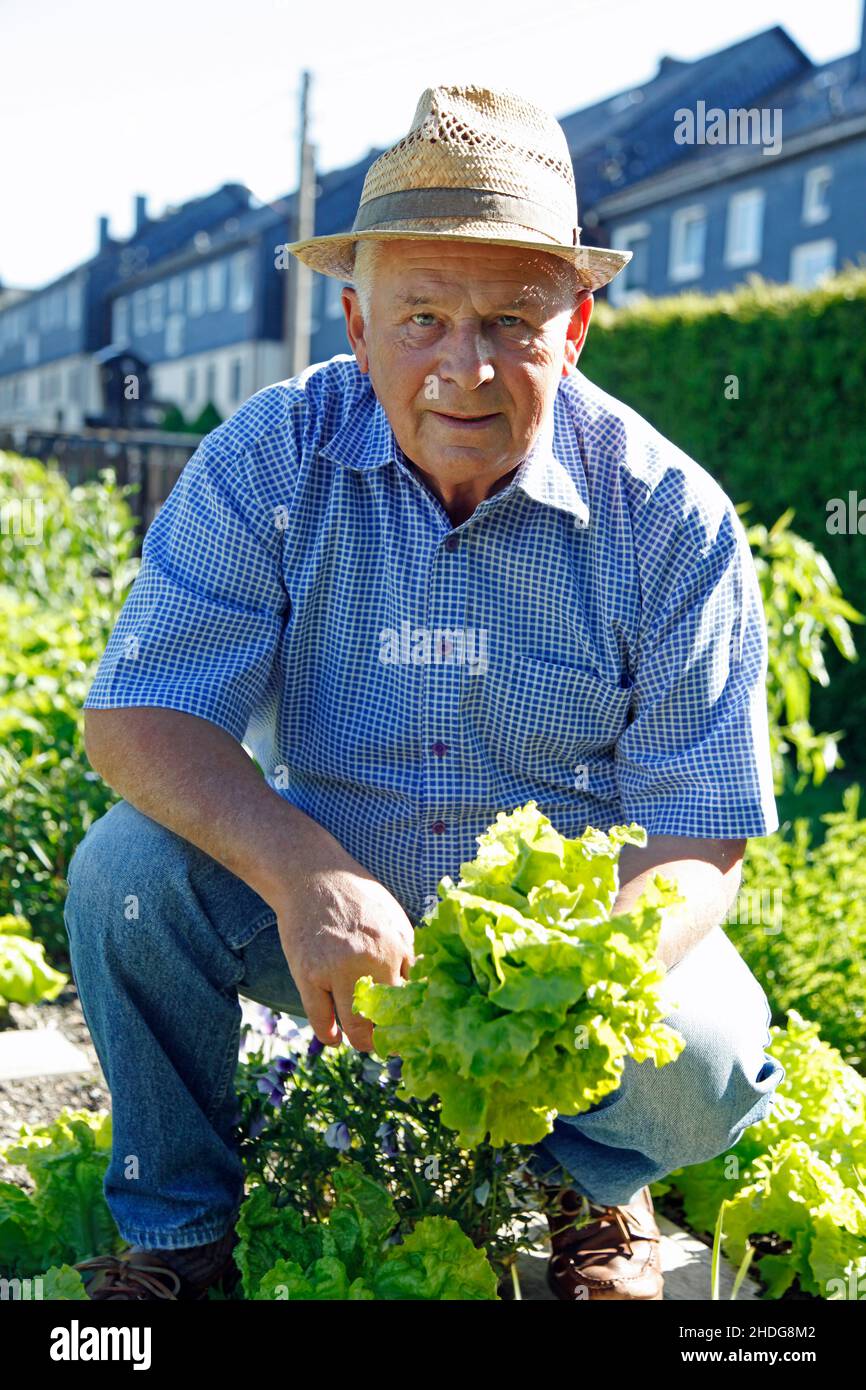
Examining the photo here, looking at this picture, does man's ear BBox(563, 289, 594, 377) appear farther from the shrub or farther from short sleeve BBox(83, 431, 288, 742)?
the shrub

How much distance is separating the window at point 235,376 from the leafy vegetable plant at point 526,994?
A: 41416mm

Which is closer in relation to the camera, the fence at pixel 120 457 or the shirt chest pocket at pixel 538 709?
the shirt chest pocket at pixel 538 709

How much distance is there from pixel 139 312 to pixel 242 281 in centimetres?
1139

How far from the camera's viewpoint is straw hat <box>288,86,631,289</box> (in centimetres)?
213

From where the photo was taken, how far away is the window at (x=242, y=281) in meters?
40.4

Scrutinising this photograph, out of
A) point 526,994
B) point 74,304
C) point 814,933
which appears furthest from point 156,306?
point 526,994

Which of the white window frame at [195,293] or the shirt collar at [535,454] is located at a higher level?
the white window frame at [195,293]

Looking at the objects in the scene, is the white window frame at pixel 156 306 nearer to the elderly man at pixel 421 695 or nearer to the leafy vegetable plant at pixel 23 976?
the leafy vegetable plant at pixel 23 976

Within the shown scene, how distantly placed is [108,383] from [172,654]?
16.4m

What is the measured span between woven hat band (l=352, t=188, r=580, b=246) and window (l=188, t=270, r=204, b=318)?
145 ft

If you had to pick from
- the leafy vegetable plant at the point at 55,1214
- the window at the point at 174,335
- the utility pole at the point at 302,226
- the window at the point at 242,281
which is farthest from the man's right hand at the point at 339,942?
the window at the point at 174,335

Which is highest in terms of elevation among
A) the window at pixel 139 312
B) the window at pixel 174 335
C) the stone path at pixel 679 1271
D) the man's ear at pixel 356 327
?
the window at pixel 139 312

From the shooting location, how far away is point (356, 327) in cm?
237
